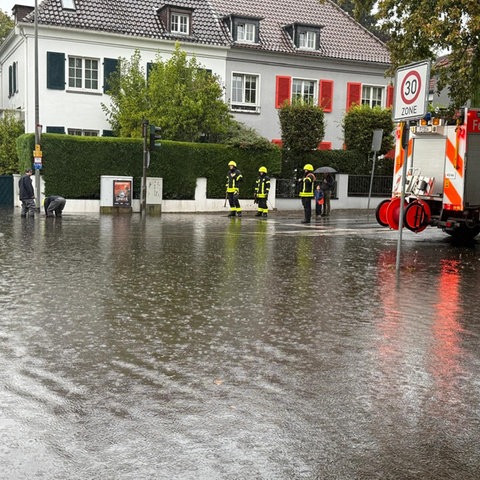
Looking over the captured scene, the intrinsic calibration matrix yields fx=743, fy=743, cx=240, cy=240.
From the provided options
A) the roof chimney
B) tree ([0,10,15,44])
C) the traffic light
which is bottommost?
the traffic light

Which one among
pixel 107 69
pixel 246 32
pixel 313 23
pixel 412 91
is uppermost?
pixel 313 23

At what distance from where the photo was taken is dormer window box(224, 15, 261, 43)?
124 feet

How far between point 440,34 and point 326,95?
20.6 metres

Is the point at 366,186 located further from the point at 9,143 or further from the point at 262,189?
the point at 9,143

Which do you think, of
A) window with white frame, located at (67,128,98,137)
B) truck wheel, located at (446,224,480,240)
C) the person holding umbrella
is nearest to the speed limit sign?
truck wheel, located at (446,224,480,240)

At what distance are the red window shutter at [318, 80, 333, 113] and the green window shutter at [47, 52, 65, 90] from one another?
13.7 meters

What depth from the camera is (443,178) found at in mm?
16922

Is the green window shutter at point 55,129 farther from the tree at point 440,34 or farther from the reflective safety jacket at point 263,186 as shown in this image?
the tree at point 440,34

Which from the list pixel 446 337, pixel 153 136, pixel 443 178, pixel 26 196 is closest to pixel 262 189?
pixel 153 136

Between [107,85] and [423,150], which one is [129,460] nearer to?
[423,150]

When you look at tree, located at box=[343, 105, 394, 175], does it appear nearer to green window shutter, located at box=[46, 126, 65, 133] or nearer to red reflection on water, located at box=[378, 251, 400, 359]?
green window shutter, located at box=[46, 126, 65, 133]

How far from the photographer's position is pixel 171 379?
5316 mm

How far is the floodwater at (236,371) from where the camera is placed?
3.87 meters

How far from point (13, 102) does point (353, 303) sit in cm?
3210
